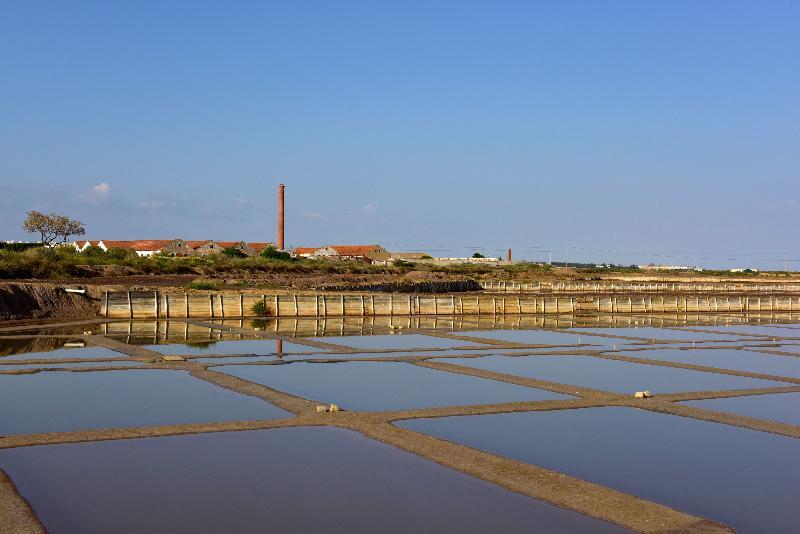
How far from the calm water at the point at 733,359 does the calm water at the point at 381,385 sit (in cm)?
800

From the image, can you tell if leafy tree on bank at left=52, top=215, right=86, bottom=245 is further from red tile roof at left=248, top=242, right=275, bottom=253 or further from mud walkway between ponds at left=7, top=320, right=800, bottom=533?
mud walkway between ponds at left=7, top=320, right=800, bottom=533

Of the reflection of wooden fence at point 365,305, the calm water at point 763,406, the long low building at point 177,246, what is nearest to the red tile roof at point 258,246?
the long low building at point 177,246

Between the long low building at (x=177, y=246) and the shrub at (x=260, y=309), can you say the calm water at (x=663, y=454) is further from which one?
the long low building at (x=177, y=246)

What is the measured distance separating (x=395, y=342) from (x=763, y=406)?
13721 millimetres

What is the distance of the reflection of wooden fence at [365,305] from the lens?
117ft

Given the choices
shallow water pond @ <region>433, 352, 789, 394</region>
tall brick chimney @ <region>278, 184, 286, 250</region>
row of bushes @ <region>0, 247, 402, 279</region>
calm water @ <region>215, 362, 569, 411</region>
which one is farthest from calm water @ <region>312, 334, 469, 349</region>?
tall brick chimney @ <region>278, 184, 286, 250</region>

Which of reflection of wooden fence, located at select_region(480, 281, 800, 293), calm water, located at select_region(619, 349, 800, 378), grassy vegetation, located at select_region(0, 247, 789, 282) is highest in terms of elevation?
grassy vegetation, located at select_region(0, 247, 789, 282)

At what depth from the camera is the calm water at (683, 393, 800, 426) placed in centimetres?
1647

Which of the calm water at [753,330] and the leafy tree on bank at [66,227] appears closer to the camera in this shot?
the calm water at [753,330]

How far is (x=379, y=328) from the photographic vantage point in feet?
112

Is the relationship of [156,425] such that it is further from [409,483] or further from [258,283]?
[258,283]

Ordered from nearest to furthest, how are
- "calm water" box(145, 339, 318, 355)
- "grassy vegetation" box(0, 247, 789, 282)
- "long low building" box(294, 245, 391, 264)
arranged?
"calm water" box(145, 339, 318, 355) → "grassy vegetation" box(0, 247, 789, 282) → "long low building" box(294, 245, 391, 264)

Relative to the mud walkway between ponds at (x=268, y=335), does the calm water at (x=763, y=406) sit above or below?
below

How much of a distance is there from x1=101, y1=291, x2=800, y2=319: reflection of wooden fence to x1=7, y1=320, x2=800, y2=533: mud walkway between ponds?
34.7ft
